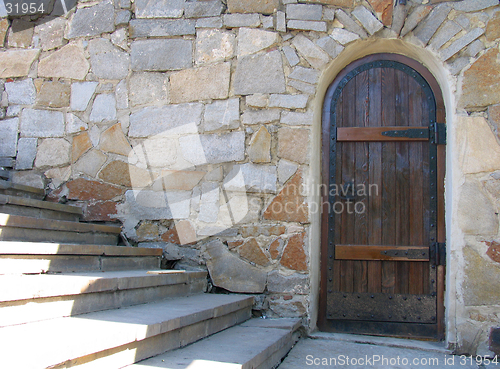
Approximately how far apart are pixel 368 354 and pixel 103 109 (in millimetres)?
2363

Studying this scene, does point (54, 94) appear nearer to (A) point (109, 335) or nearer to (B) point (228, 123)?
(B) point (228, 123)

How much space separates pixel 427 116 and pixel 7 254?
8.46ft

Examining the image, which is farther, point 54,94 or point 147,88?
point 54,94

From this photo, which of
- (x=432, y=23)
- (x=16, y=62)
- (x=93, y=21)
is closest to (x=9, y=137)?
(x=16, y=62)

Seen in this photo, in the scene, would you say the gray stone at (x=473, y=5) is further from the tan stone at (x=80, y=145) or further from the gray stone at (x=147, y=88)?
the tan stone at (x=80, y=145)

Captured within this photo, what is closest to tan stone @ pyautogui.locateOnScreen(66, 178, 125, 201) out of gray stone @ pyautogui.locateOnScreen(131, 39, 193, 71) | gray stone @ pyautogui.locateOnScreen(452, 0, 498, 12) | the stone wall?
the stone wall

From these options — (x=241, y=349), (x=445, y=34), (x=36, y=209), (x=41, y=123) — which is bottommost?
(x=241, y=349)

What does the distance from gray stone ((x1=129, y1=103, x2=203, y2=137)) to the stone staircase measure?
2.49 feet

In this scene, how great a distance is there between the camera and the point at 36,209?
260 cm

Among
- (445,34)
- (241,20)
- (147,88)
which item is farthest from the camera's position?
(147,88)

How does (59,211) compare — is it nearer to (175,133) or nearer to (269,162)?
(175,133)

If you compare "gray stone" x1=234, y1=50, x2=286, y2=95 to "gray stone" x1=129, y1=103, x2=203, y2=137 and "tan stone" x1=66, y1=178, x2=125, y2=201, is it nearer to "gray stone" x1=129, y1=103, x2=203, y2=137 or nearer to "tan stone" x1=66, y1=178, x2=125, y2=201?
"gray stone" x1=129, y1=103, x2=203, y2=137

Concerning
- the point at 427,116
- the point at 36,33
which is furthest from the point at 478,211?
the point at 36,33

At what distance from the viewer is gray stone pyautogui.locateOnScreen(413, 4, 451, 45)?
2.72 metres
